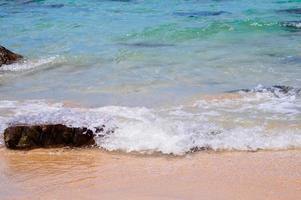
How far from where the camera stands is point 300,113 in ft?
19.3

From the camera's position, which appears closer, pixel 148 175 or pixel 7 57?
pixel 148 175

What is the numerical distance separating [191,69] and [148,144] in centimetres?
359

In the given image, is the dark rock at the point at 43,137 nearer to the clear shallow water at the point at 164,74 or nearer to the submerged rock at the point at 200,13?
the clear shallow water at the point at 164,74

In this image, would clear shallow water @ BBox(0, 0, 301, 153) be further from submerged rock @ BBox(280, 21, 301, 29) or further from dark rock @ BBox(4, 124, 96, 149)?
dark rock @ BBox(4, 124, 96, 149)

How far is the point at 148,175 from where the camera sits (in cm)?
434

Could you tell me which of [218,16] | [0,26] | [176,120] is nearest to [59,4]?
[0,26]

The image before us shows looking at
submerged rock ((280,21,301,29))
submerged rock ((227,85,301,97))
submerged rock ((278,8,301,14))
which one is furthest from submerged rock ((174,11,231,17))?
submerged rock ((227,85,301,97))

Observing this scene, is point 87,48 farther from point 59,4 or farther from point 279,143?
point 59,4

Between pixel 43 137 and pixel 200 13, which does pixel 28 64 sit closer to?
pixel 43 137

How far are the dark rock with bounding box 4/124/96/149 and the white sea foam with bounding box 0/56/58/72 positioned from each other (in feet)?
14.0

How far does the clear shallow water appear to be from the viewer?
540 cm

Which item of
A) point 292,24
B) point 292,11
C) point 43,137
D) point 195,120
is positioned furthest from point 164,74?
Result: point 292,11

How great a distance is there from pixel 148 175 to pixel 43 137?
1.34 meters

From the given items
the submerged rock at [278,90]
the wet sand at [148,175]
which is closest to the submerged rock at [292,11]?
the submerged rock at [278,90]
